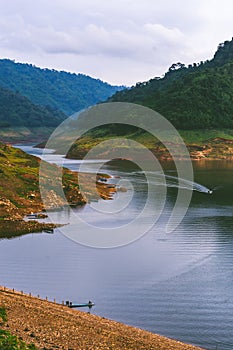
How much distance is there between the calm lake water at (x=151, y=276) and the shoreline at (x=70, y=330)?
9.97ft

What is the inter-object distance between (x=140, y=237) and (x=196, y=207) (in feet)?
97.8

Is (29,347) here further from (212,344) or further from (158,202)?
(158,202)

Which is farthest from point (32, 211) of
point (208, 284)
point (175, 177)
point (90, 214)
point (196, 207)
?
point (175, 177)

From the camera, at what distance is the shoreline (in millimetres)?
40188

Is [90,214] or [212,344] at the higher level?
[90,214]

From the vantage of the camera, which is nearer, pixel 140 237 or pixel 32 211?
pixel 140 237

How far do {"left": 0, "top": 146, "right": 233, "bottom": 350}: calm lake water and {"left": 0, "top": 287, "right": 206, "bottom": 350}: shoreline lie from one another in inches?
120

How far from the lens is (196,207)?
108m

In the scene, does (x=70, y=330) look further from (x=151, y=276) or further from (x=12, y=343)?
(x=151, y=276)

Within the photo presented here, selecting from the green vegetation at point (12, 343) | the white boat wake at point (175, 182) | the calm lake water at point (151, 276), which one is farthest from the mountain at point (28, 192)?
the green vegetation at point (12, 343)

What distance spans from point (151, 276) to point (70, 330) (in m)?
20.2

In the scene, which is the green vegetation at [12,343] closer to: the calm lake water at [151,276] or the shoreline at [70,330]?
the shoreline at [70,330]

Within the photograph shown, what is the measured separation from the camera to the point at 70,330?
141ft

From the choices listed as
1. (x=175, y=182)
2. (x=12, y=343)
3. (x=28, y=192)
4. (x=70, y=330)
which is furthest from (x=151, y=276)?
(x=175, y=182)
